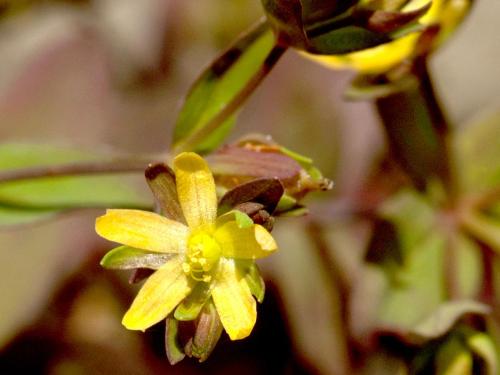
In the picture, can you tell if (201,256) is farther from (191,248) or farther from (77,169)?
(77,169)

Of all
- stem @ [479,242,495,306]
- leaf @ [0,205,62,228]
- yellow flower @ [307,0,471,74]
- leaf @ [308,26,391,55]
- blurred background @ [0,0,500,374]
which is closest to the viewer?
leaf @ [308,26,391,55]

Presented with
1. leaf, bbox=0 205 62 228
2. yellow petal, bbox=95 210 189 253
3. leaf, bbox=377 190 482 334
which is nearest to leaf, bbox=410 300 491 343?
leaf, bbox=377 190 482 334

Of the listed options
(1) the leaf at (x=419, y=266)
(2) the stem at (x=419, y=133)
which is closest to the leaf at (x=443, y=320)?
(1) the leaf at (x=419, y=266)

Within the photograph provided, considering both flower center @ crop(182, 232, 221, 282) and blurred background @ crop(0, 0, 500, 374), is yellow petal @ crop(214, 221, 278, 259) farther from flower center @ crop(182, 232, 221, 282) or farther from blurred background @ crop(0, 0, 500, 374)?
blurred background @ crop(0, 0, 500, 374)

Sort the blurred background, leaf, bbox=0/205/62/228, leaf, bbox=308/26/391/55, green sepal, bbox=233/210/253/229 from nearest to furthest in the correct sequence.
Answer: green sepal, bbox=233/210/253/229, leaf, bbox=308/26/391/55, leaf, bbox=0/205/62/228, the blurred background

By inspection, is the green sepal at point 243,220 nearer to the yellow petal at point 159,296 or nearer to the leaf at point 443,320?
the yellow petal at point 159,296

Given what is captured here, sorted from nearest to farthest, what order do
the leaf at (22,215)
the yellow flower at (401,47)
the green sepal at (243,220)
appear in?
the green sepal at (243,220), the yellow flower at (401,47), the leaf at (22,215)

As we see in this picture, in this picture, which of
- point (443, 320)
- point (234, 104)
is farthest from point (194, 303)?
point (443, 320)
